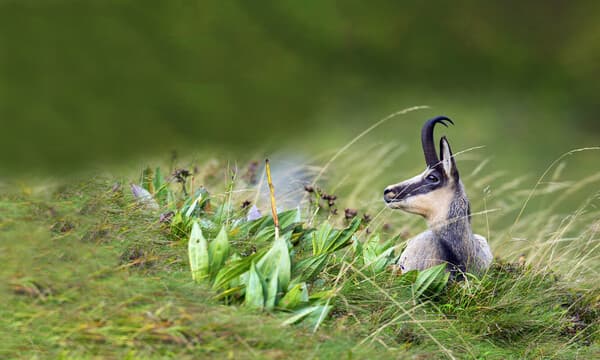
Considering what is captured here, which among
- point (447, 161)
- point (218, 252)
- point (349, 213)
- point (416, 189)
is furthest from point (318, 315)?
point (349, 213)

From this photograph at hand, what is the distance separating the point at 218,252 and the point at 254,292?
0.34 m

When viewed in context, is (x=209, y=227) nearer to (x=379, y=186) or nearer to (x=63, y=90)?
(x=63, y=90)

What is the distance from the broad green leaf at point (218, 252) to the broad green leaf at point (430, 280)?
1.08 meters

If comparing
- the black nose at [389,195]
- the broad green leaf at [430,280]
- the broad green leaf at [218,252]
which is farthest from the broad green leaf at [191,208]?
the broad green leaf at [430,280]

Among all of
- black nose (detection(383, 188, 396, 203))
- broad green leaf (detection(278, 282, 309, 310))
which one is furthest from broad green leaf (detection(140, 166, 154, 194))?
broad green leaf (detection(278, 282, 309, 310))

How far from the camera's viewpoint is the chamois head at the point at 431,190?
15.6 feet

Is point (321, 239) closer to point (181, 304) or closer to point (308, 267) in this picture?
point (308, 267)

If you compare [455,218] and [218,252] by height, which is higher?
[455,218]

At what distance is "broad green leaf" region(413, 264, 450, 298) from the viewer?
4.41m

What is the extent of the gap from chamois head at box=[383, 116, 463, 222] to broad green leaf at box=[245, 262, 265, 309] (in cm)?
125

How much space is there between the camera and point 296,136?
30.7ft

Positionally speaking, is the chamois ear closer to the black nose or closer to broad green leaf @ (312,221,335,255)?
the black nose

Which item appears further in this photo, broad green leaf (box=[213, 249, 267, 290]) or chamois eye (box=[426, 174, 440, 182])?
chamois eye (box=[426, 174, 440, 182])

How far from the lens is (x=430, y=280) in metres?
4.43
